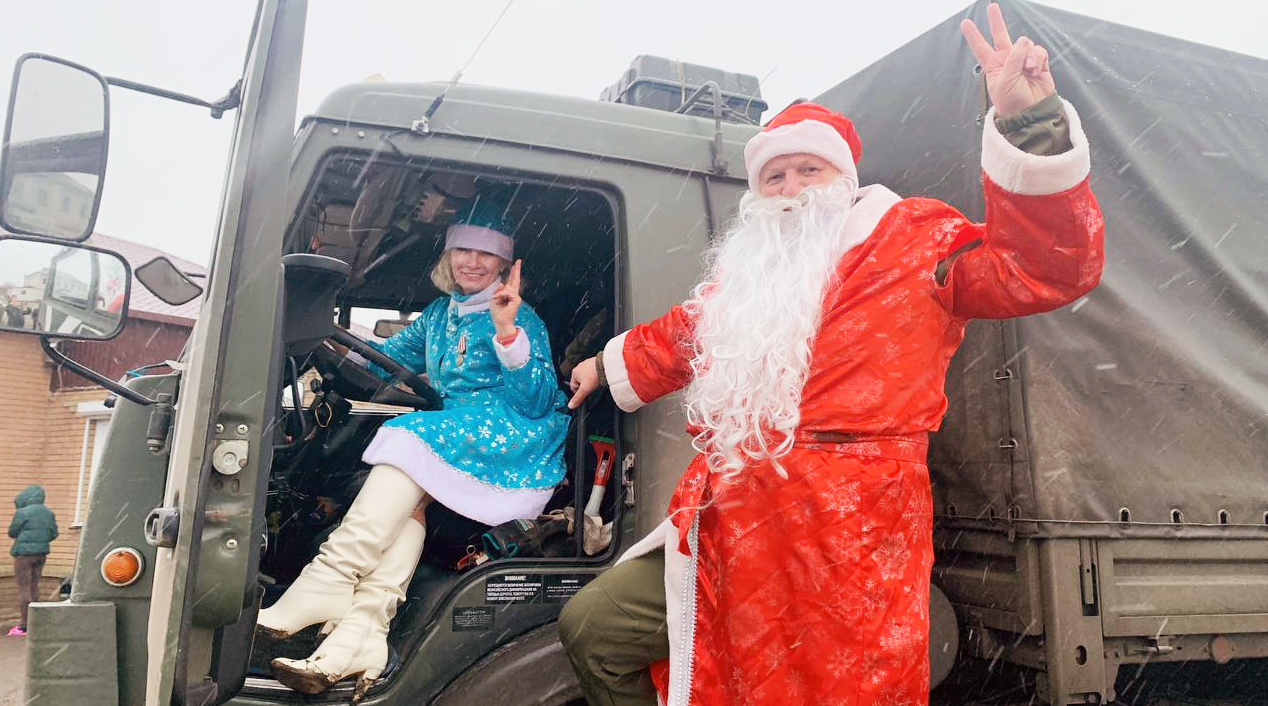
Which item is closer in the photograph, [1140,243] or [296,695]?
[296,695]

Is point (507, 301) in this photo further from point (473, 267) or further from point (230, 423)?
point (230, 423)

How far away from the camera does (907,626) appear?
1.71m

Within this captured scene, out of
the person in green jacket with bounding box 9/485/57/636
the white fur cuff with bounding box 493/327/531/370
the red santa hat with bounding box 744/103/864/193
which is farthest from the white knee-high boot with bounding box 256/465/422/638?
the person in green jacket with bounding box 9/485/57/636

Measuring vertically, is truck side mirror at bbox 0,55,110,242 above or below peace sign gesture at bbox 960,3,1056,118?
below

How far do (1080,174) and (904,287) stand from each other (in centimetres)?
41

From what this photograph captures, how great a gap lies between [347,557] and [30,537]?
9.04m

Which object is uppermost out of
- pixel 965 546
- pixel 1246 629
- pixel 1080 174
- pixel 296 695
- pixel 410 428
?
pixel 1080 174

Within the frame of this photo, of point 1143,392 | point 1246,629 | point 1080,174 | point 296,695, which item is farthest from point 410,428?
point 1246,629

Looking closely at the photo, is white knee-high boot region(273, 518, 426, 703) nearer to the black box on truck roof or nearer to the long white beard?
the long white beard

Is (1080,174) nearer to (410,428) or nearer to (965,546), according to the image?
(965,546)

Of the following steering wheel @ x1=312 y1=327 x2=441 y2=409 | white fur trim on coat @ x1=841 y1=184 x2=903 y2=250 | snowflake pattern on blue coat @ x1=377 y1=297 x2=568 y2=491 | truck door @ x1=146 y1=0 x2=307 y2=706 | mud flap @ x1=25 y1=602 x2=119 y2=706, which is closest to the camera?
truck door @ x1=146 y1=0 x2=307 y2=706

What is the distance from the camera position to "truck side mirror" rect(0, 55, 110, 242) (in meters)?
1.64

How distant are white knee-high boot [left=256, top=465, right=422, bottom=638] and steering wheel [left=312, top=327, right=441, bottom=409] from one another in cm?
38

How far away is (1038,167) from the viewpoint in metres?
1.60
